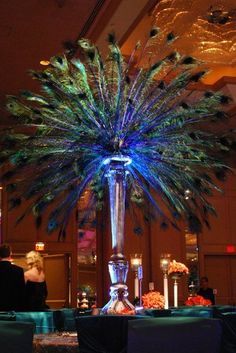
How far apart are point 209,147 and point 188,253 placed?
7.75 meters

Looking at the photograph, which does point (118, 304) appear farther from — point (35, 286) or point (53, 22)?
point (53, 22)

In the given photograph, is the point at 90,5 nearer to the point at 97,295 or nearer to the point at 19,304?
the point at 19,304

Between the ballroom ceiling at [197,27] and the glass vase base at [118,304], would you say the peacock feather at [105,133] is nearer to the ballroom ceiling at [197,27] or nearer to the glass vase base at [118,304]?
the glass vase base at [118,304]

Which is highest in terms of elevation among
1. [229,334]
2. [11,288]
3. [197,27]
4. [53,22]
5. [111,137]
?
[197,27]

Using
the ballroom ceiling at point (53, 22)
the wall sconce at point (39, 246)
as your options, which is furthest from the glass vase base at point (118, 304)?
the wall sconce at point (39, 246)

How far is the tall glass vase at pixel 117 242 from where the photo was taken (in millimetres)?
3535

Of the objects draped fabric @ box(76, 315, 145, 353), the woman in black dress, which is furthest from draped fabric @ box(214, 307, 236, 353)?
the woman in black dress

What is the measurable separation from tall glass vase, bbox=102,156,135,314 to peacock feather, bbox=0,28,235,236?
102mm

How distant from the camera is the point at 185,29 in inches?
305

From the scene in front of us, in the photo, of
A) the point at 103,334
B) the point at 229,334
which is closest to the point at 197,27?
the point at 229,334

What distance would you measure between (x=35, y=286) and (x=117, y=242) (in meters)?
1.22

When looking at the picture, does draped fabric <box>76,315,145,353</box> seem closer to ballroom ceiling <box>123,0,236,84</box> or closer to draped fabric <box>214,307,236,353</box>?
draped fabric <box>214,307,236,353</box>

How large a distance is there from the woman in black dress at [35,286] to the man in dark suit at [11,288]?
0.09m

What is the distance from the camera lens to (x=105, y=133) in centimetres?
382
